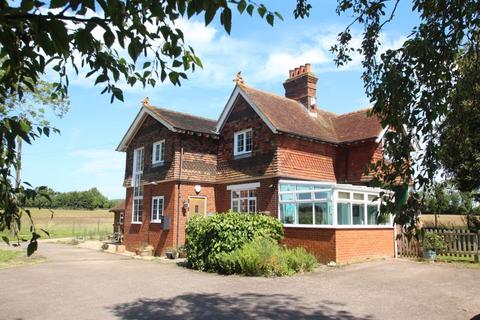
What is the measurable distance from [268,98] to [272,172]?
207 inches

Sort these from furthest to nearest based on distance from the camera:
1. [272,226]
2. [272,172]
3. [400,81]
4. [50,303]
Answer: [272,172], [272,226], [50,303], [400,81]

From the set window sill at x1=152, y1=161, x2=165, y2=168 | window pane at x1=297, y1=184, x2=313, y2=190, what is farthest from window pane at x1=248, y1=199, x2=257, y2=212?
window sill at x1=152, y1=161, x2=165, y2=168

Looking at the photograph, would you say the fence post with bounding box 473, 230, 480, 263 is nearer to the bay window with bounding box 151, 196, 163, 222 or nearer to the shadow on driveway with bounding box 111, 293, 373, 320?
the shadow on driveway with bounding box 111, 293, 373, 320

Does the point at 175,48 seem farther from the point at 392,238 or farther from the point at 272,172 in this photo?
the point at 392,238

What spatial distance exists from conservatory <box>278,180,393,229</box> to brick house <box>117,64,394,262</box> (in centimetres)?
4

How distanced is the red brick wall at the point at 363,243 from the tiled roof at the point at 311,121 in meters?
4.81

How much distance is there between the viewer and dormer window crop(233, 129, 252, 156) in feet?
69.6

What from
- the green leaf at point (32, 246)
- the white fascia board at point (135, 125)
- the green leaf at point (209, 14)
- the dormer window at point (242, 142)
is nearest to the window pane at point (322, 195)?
the dormer window at point (242, 142)

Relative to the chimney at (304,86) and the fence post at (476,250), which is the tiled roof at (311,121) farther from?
the fence post at (476,250)

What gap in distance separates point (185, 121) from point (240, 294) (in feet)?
47.1

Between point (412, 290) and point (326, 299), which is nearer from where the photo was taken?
point (326, 299)

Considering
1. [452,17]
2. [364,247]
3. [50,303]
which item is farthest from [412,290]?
[50,303]

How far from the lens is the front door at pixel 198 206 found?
21.8 meters

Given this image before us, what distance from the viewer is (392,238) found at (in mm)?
19250
